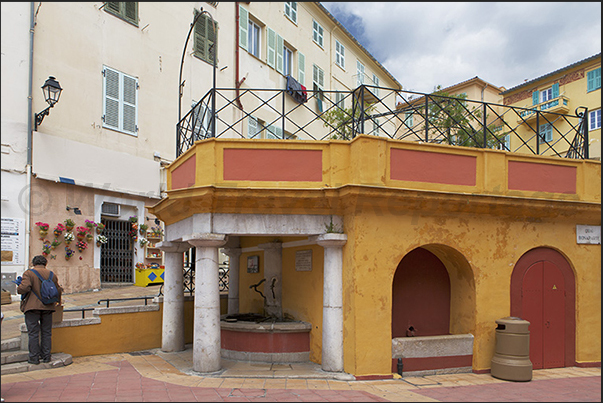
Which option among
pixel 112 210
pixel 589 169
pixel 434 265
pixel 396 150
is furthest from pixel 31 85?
pixel 589 169

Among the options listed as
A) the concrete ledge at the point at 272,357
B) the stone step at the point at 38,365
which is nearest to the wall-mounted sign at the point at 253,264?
the concrete ledge at the point at 272,357

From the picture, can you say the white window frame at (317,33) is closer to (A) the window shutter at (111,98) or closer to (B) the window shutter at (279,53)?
(B) the window shutter at (279,53)

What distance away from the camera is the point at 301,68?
23125 millimetres

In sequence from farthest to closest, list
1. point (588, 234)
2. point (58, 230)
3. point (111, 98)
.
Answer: point (111, 98) < point (58, 230) < point (588, 234)

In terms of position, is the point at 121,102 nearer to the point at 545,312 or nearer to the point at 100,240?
the point at 100,240

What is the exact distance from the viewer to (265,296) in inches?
407

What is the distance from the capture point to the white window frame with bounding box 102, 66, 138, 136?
1455 cm

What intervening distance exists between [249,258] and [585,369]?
706cm

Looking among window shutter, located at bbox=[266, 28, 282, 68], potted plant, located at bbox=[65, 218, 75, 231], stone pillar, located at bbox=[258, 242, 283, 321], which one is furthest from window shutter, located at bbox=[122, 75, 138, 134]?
stone pillar, located at bbox=[258, 242, 283, 321]

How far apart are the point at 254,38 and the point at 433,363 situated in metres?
16.5

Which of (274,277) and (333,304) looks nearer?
(333,304)

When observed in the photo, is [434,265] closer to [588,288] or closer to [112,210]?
[588,288]

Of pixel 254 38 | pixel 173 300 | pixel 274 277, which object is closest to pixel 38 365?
pixel 173 300

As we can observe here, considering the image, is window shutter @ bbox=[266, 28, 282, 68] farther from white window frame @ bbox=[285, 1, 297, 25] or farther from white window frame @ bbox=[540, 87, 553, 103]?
white window frame @ bbox=[540, 87, 553, 103]
